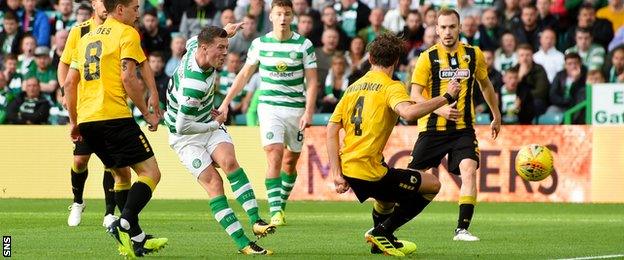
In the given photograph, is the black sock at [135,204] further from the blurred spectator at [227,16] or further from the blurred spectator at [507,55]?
the blurred spectator at [227,16]

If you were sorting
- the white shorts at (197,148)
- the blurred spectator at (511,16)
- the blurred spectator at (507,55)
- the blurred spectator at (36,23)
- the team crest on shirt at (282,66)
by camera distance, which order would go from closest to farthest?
the white shorts at (197,148), the team crest on shirt at (282,66), the blurred spectator at (507,55), the blurred spectator at (511,16), the blurred spectator at (36,23)

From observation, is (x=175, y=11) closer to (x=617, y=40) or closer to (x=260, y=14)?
(x=260, y=14)

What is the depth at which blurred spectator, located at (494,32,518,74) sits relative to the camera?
841 inches

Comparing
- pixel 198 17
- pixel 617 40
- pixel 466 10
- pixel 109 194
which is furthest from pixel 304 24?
pixel 109 194

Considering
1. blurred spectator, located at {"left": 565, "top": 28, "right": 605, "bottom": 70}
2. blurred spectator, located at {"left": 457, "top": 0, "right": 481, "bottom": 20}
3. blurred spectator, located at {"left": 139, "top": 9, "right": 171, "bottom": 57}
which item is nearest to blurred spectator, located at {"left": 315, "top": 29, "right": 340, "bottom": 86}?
blurred spectator, located at {"left": 457, "top": 0, "right": 481, "bottom": 20}

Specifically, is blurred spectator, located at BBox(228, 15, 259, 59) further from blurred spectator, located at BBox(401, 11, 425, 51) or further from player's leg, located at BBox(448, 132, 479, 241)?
player's leg, located at BBox(448, 132, 479, 241)

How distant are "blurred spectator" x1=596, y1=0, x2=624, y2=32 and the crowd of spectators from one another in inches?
0.6

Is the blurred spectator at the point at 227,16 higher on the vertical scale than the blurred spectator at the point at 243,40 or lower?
higher

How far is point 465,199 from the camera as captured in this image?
12938mm

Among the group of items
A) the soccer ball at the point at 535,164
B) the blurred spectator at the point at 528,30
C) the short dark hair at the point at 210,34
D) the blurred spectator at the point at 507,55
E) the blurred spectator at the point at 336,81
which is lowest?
the soccer ball at the point at 535,164

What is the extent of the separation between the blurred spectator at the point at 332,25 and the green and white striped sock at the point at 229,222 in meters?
11.6

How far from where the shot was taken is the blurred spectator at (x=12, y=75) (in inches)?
907

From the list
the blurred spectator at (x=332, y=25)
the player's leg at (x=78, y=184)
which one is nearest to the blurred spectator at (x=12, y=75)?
the blurred spectator at (x=332, y=25)

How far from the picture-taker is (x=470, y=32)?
71.0ft
